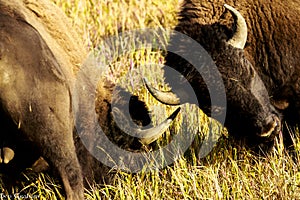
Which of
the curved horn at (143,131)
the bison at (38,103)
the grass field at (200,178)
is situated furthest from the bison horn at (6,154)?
the curved horn at (143,131)

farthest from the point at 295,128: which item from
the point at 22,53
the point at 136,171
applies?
the point at 22,53

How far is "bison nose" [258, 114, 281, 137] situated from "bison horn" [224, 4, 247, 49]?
657mm

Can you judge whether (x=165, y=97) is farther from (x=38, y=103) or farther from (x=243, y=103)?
(x=38, y=103)

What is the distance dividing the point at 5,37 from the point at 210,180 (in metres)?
1.90

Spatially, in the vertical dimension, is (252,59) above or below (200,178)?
above

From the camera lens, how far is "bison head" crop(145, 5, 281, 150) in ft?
18.8

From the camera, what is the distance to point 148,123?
18.6 ft

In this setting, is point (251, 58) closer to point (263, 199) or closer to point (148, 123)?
point (148, 123)

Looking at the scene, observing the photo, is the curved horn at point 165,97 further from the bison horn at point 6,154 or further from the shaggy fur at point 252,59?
the bison horn at point 6,154

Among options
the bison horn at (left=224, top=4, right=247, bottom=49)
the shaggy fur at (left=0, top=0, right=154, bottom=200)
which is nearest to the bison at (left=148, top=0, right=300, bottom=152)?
the bison horn at (left=224, top=4, right=247, bottom=49)

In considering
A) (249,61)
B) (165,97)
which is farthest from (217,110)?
(249,61)

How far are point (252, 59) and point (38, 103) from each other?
88.1 inches

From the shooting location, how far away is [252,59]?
20.0ft

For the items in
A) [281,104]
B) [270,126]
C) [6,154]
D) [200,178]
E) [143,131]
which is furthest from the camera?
[281,104]
